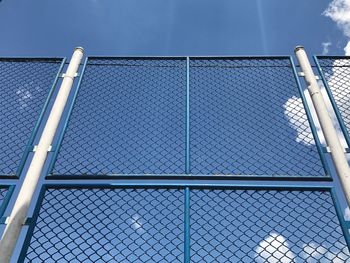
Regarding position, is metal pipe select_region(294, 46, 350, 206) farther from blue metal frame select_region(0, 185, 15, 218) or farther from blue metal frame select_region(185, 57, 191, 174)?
blue metal frame select_region(0, 185, 15, 218)

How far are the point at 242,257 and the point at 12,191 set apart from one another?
2044 millimetres

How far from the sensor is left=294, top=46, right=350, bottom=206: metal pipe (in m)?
3.46

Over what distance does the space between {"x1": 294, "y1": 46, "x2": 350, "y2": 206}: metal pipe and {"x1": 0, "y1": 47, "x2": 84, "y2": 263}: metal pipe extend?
265cm

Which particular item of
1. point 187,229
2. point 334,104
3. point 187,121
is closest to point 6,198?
point 187,229

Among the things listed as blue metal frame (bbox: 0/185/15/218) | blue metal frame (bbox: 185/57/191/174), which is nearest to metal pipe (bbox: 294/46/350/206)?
blue metal frame (bbox: 185/57/191/174)

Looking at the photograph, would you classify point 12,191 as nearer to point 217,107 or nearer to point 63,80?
point 63,80

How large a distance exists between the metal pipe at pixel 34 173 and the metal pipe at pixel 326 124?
2.65 m

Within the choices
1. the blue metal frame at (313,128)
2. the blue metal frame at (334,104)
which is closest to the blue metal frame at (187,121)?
the blue metal frame at (313,128)

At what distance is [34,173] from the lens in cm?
352

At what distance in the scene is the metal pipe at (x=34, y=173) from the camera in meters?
3.10

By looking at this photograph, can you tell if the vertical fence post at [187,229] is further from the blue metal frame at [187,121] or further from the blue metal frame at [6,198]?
the blue metal frame at [6,198]

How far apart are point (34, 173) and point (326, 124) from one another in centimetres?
282

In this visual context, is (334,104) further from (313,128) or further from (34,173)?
(34,173)

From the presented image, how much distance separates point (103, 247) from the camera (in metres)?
3.15
